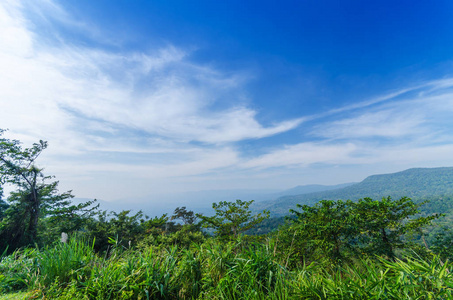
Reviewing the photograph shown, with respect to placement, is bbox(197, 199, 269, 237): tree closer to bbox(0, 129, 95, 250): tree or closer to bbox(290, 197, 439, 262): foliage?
bbox(290, 197, 439, 262): foliage

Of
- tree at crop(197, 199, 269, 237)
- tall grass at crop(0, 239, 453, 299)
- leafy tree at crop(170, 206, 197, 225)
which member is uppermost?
tall grass at crop(0, 239, 453, 299)

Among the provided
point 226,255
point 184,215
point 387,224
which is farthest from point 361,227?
point 184,215

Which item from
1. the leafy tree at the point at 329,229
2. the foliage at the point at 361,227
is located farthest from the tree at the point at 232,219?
the foliage at the point at 361,227

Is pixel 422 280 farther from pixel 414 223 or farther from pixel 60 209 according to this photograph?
pixel 60 209

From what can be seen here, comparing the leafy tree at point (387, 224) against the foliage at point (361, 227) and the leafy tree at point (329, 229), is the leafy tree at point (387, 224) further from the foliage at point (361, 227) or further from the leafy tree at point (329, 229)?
the leafy tree at point (329, 229)

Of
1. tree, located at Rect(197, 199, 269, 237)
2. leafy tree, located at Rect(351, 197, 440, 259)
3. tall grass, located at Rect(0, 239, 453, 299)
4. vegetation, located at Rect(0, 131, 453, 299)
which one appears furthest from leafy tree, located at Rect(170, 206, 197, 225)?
tall grass, located at Rect(0, 239, 453, 299)

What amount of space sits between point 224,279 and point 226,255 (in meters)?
0.62

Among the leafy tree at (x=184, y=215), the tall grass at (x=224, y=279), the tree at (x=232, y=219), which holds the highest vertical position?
the tall grass at (x=224, y=279)

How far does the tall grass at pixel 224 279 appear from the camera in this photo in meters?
2.38

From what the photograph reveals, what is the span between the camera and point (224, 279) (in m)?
2.95

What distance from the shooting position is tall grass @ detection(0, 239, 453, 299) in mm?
2381

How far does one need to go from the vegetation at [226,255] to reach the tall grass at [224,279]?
0.06ft

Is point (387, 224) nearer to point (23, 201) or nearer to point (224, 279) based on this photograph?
point (224, 279)

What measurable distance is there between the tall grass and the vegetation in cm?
2
